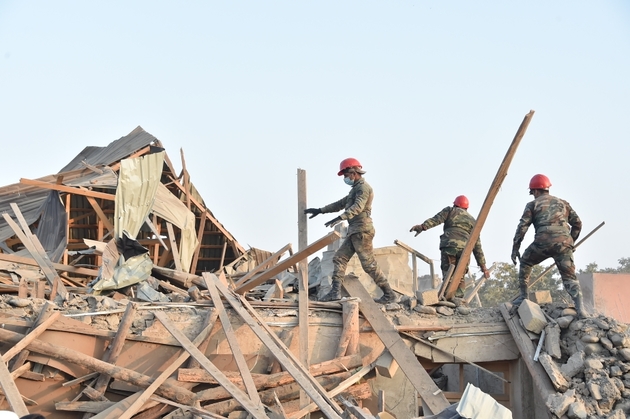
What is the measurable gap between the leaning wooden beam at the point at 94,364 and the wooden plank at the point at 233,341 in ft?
2.14

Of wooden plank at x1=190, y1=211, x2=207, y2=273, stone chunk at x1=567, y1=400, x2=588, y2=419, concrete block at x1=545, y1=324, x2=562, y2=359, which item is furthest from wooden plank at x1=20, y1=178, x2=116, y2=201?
stone chunk at x1=567, y1=400, x2=588, y2=419

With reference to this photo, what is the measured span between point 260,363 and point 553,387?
10.8ft

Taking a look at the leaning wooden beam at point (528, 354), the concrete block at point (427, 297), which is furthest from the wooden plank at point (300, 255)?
the leaning wooden beam at point (528, 354)

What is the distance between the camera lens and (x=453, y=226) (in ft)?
34.7

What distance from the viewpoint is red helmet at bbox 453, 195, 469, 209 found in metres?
10.8

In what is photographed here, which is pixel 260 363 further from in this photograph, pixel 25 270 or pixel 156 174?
pixel 156 174

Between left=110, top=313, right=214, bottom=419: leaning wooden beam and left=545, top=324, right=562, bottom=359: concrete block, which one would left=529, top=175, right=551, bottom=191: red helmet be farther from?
left=110, top=313, right=214, bottom=419: leaning wooden beam

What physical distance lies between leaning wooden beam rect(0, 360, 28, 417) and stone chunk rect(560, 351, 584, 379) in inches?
222

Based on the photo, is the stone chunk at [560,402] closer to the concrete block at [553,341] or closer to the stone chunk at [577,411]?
the stone chunk at [577,411]

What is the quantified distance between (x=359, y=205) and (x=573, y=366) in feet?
10.6

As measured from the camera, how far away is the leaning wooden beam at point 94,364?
7086 millimetres

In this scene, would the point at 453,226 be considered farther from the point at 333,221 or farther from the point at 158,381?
the point at 158,381

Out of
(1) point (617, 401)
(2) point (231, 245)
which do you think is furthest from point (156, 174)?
(1) point (617, 401)

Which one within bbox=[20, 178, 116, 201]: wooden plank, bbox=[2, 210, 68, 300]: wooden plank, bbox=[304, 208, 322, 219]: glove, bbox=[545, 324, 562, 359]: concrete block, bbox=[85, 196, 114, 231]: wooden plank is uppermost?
bbox=[20, 178, 116, 201]: wooden plank
